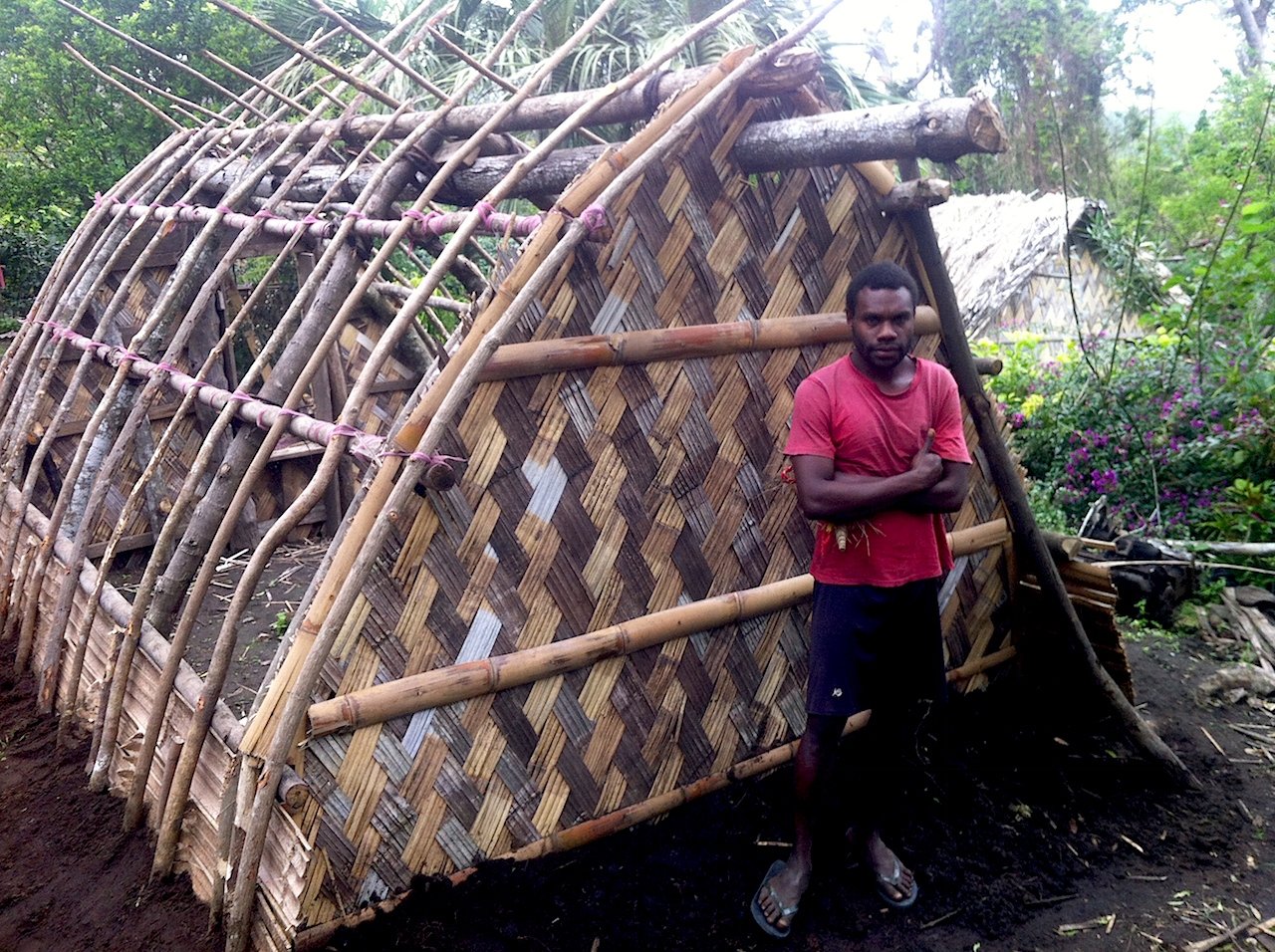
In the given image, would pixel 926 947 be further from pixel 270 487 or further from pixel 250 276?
pixel 250 276

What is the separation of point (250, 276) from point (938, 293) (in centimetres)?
925

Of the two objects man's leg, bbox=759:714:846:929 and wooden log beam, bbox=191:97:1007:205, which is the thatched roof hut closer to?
wooden log beam, bbox=191:97:1007:205

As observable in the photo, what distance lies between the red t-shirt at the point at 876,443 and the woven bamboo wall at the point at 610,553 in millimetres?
460

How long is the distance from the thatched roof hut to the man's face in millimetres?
7134

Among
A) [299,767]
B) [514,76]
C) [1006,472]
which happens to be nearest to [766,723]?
[1006,472]

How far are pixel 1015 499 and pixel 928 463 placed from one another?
128 centimetres

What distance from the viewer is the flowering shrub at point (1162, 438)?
213 inches

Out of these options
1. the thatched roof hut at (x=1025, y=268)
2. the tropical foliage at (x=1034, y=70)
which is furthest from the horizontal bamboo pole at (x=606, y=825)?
the tropical foliage at (x=1034, y=70)

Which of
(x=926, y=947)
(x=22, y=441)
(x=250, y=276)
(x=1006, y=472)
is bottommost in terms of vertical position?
(x=250, y=276)

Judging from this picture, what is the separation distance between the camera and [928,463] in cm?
255

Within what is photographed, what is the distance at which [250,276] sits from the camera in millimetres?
10812

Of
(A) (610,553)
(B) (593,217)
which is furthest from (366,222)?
(A) (610,553)

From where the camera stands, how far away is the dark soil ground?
8.73 feet

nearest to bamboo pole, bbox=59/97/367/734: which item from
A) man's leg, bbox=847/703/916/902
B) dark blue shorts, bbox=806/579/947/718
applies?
dark blue shorts, bbox=806/579/947/718
